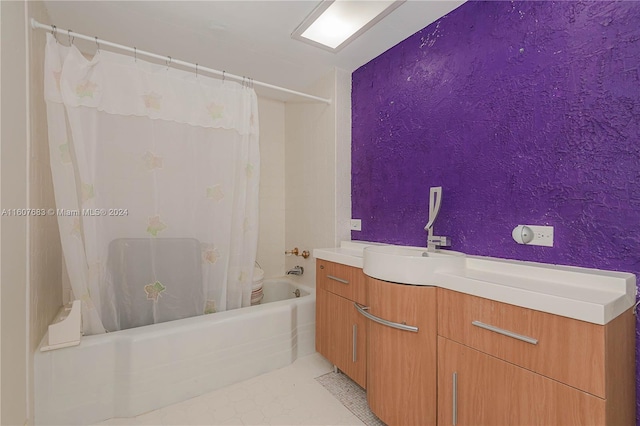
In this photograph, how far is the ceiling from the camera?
1.58 metres

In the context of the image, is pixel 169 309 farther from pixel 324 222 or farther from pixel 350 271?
pixel 324 222

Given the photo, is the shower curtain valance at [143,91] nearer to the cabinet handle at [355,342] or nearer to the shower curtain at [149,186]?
the shower curtain at [149,186]

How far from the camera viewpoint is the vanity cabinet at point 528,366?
0.79 meters

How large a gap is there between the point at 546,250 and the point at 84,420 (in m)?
2.30

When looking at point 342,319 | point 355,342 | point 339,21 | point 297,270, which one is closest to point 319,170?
point 297,270

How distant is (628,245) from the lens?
102 cm

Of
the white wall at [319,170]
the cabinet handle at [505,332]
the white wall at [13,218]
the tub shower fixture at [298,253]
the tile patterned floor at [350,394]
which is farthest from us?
the tub shower fixture at [298,253]

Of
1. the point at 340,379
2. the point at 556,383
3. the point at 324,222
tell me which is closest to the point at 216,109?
the point at 324,222

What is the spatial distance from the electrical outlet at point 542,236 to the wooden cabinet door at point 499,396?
1.90 ft

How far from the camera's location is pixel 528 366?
90cm

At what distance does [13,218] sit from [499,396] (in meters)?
1.94

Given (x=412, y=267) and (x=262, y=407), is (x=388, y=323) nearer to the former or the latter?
(x=412, y=267)

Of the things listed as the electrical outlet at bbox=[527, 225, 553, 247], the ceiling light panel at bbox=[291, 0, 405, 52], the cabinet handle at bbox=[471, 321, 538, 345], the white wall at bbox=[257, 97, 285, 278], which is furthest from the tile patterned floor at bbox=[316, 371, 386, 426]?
the ceiling light panel at bbox=[291, 0, 405, 52]

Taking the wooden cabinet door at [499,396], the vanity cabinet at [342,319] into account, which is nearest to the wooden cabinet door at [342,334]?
the vanity cabinet at [342,319]
